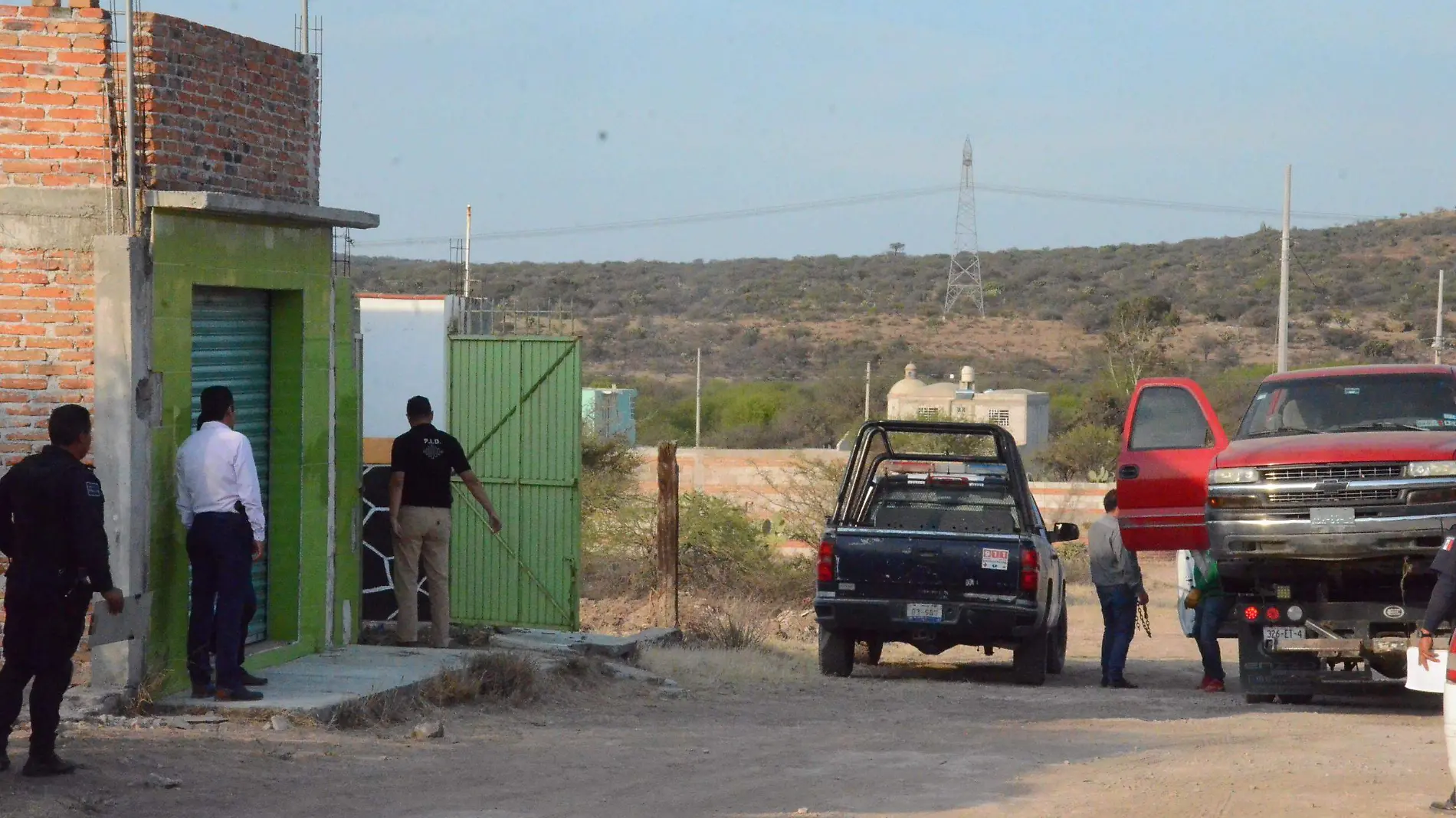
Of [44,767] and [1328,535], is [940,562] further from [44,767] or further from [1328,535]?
[44,767]

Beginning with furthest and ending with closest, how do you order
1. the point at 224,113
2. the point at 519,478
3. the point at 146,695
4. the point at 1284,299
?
the point at 1284,299 < the point at 519,478 < the point at 224,113 < the point at 146,695

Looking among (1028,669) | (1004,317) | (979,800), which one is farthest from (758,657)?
(1004,317)

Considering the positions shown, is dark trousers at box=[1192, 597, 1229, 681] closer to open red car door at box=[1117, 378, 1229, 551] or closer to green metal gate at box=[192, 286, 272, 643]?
open red car door at box=[1117, 378, 1229, 551]

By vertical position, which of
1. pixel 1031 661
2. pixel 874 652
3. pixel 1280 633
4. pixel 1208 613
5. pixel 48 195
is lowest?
pixel 874 652

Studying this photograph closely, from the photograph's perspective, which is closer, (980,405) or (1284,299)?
(1284,299)

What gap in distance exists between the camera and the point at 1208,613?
13.7 metres

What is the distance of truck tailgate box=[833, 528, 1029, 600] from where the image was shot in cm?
1288

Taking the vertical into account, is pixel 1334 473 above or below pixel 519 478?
above

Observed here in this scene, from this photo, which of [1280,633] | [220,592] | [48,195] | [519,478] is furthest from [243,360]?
[1280,633]

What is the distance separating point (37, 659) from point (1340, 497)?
8.23 metres

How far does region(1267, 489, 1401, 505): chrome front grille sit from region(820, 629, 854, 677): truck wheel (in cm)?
378

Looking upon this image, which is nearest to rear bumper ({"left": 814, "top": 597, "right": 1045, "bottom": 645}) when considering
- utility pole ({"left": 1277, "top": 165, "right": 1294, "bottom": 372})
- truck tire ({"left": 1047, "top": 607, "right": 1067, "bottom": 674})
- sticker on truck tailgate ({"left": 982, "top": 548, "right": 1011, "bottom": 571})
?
sticker on truck tailgate ({"left": 982, "top": 548, "right": 1011, "bottom": 571})

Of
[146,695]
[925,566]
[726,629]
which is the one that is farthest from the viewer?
[726,629]

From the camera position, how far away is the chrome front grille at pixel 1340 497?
438 inches
